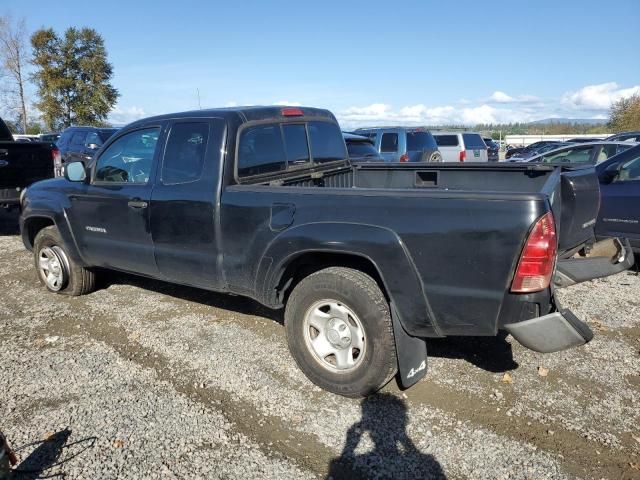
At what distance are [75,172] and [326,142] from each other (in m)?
2.44

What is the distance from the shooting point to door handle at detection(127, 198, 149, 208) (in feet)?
13.7

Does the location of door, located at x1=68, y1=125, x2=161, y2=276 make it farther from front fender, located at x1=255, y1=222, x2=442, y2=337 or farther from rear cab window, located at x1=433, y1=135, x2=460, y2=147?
rear cab window, located at x1=433, y1=135, x2=460, y2=147

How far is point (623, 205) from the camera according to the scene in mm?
5789

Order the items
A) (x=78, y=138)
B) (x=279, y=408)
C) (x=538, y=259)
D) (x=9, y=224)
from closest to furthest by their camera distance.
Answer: (x=538, y=259), (x=279, y=408), (x=9, y=224), (x=78, y=138)

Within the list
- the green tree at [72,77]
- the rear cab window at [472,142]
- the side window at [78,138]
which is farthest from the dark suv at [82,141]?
the green tree at [72,77]


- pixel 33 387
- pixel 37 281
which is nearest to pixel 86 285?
pixel 37 281

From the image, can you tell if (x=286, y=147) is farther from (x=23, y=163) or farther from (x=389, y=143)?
(x=389, y=143)

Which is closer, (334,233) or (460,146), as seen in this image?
(334,233)

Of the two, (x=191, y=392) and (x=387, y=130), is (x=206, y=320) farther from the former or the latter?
(x=387, y=130)

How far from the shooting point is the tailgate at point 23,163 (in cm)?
775

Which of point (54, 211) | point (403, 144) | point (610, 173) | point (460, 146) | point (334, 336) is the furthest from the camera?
point (460, 146)

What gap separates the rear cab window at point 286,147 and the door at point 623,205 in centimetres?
343

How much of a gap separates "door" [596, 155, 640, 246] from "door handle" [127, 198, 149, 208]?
5.18 metres

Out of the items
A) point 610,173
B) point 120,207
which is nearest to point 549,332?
point 120,207
